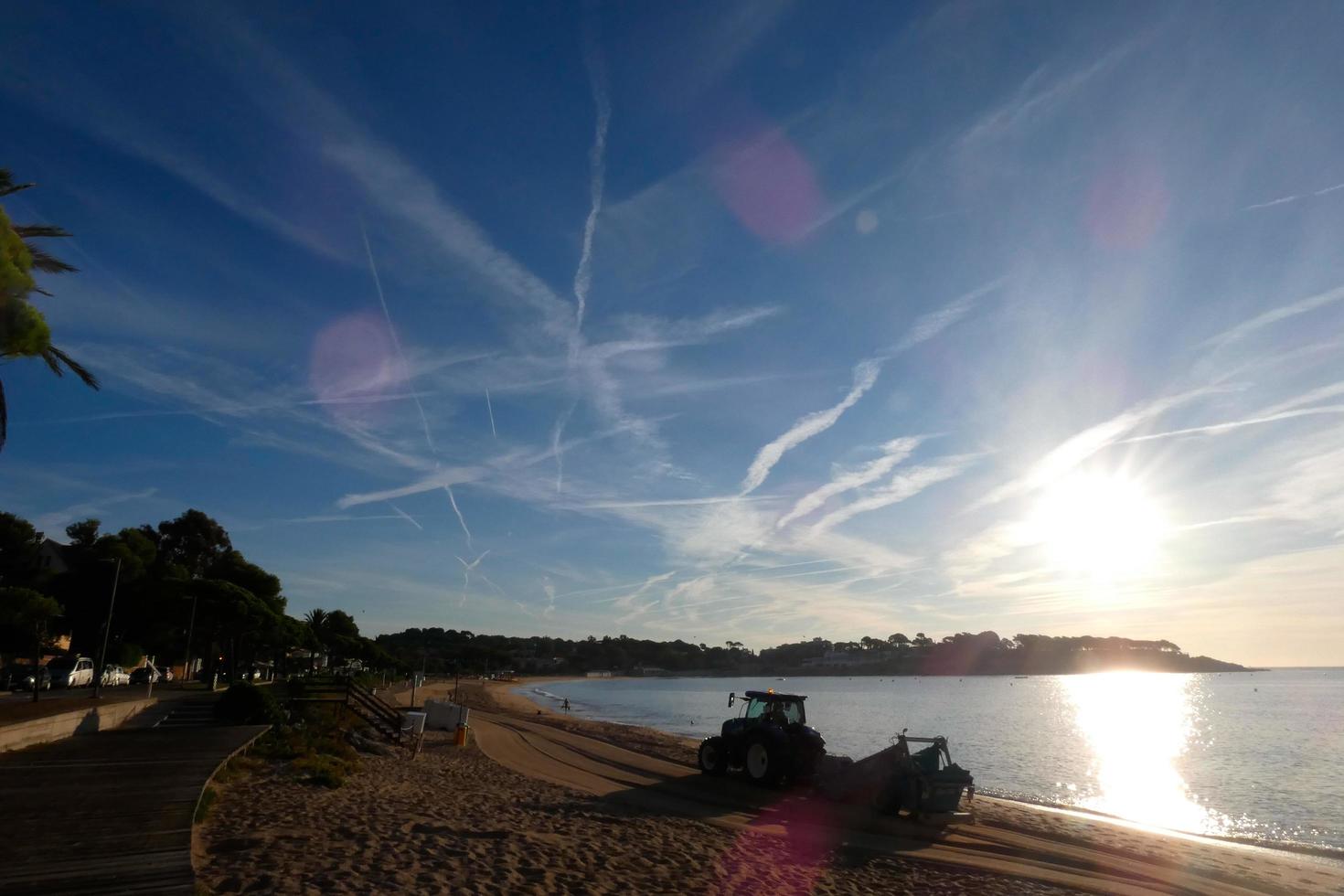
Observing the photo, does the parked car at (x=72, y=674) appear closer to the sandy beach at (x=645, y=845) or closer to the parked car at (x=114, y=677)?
the parked car at (x=114, y=677)

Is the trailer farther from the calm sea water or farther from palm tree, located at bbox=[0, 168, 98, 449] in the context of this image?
palm tree, located at bbox=[0, 168, 98, 449]

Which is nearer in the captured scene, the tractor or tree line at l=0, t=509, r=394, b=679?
the tractor

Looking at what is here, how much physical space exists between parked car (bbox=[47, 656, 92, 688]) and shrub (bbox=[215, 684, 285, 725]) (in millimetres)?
18671

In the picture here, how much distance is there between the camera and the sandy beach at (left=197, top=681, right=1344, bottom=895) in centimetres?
859

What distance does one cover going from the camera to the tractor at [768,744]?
17.8 metres

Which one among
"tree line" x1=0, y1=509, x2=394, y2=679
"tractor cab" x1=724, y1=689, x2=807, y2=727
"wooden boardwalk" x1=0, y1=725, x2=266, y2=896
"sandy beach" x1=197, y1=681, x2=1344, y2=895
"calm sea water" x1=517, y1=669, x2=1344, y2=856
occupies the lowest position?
"calm sea water" x1=517, y1=669, x2=1344, y2=856

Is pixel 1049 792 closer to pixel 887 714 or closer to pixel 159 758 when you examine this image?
pixel 159 758

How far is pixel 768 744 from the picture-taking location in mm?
18094

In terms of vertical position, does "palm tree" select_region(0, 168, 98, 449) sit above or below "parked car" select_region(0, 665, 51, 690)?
above

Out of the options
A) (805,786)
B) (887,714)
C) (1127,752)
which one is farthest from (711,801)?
(887,714)

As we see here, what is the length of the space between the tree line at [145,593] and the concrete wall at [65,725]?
4.91m

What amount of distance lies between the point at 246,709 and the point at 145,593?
2175 centimetres

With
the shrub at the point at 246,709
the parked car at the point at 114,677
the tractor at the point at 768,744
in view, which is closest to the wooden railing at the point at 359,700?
the shrub at the point at 246,709

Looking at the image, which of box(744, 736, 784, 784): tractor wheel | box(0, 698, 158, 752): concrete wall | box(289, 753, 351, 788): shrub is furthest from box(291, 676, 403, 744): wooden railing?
box(744, 736, 784, 784): tractor wheel
